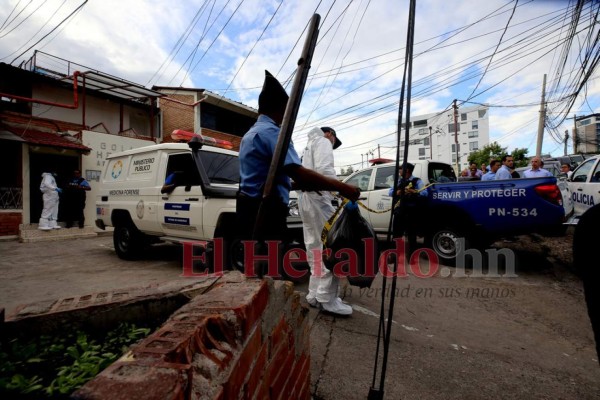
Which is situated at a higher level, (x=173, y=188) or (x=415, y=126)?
(x=415, y=126)

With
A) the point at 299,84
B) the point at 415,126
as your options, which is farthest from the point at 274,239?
the point at 415,126

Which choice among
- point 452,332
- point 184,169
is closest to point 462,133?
point 184,169

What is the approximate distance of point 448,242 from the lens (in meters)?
5.04

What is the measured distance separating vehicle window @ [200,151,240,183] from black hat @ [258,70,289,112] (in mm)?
2718

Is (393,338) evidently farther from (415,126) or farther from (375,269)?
(415,126)

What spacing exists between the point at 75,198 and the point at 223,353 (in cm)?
1065

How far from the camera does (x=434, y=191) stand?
16.9ft

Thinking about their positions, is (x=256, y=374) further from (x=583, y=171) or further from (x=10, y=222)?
(x=10, y=222)

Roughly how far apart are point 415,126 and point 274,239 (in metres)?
67.4

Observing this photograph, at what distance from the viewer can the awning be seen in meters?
8.54

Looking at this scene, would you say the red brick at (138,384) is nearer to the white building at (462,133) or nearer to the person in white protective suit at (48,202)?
the person in white protective suit at (48,202)

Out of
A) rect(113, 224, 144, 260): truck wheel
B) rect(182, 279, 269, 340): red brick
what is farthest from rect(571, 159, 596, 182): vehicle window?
rect(113, 224, 144, 260): truck wheel

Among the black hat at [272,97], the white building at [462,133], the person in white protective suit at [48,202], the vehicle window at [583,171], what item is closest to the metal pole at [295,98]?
the black hat at [272,97]

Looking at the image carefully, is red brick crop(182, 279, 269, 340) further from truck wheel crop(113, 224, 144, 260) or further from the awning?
the awning
